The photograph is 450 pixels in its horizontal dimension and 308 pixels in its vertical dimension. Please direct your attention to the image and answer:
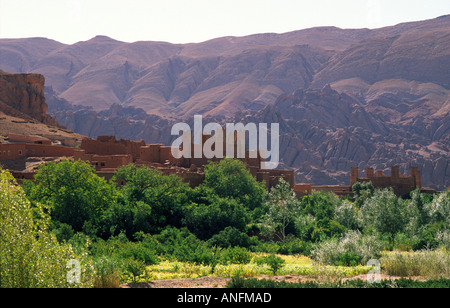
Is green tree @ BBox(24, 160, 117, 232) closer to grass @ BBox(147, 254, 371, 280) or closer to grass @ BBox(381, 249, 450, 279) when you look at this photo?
grass @ BBox(147, 254, 371, 280)

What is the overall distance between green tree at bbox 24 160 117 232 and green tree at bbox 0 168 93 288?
19.2m

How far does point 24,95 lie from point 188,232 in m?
65.6

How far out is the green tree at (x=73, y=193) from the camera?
134 feet

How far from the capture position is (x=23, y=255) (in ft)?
64.7

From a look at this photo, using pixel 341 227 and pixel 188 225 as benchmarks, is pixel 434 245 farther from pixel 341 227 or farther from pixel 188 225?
pixel 188 225

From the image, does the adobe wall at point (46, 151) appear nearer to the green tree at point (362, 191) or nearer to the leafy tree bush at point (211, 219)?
the leafy tree bush at point (211, 219)

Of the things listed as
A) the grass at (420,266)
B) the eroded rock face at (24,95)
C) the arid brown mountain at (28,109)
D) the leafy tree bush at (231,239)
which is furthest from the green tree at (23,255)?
the eroded rock face at (24,95)

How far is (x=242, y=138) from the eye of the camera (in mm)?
71375

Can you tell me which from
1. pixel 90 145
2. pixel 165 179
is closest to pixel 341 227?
pixel 165 179

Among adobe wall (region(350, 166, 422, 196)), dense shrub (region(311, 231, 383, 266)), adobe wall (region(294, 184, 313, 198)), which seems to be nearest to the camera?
dense shrub (region(311, 231, 383, 266))

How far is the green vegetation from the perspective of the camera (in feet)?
67.6

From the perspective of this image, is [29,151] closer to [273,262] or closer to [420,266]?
[273,262]

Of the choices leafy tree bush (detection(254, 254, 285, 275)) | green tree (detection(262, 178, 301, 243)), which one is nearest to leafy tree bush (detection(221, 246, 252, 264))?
leafy tree bush (detection(254, 254, 285, 275))

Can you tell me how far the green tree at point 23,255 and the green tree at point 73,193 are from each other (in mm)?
19180
